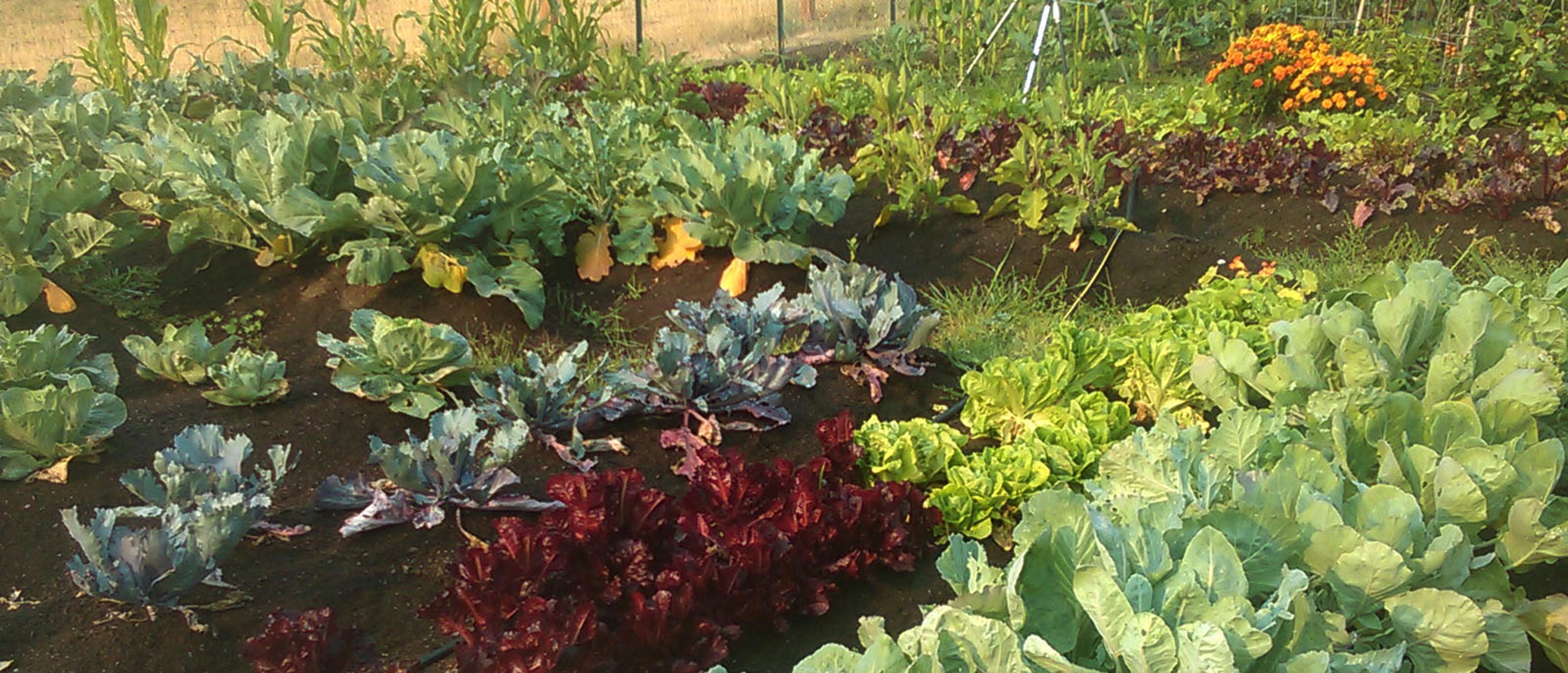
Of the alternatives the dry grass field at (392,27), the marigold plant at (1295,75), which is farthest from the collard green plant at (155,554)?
the dry grass field at (392,27)

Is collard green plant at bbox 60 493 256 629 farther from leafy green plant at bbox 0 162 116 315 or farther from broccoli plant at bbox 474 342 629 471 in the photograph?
leafy green plant at bbox 0 162 116 315

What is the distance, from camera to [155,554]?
8.20 ft

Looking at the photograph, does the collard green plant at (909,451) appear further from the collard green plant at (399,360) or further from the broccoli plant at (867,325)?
the collard green plant at (399,360)

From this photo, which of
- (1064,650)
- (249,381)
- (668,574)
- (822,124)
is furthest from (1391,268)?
(822,124)

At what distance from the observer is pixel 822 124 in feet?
22.8

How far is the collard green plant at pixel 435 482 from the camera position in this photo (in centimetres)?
297

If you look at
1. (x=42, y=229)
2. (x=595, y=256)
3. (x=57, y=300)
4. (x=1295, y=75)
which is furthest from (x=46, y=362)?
(x=1295, y=75)

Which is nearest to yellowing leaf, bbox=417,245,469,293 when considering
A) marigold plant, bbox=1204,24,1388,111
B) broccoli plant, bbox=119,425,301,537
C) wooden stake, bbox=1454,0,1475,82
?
broccoli plant, bbox=119,425,301,537

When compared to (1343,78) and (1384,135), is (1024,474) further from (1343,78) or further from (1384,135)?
(1343,78)

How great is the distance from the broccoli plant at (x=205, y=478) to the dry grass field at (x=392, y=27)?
10809 mm

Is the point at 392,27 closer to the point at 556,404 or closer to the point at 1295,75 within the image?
the point at 1295,75

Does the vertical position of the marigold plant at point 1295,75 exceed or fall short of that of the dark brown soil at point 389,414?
it exceeds it

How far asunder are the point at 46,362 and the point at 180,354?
0.38m

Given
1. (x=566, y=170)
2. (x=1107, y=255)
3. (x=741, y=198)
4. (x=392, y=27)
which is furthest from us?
(x=392, y=27)
